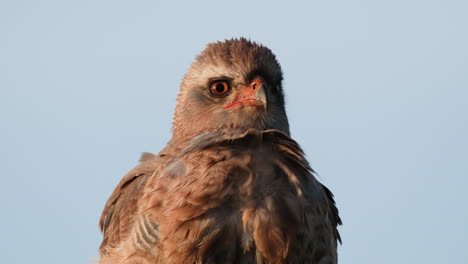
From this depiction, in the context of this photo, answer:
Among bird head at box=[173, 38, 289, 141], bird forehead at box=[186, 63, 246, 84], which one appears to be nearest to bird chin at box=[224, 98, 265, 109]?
bird head at box=[173, 38, 289, 141]

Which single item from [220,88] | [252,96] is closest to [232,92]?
[220,88]

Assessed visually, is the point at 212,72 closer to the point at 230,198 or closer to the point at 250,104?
the point at 250,104

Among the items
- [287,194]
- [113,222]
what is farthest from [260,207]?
[113,222]

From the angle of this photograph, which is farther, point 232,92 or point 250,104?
point 232,92

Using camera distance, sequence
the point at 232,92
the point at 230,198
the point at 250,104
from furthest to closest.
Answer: the point at 232,92 < the point at 250,104 < the point at 230,198

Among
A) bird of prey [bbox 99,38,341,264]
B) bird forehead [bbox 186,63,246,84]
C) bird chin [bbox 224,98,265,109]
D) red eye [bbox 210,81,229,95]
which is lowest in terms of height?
bird of prey [bbox 99,38,341,264]

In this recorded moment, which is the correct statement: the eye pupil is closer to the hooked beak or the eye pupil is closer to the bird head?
the bird head
